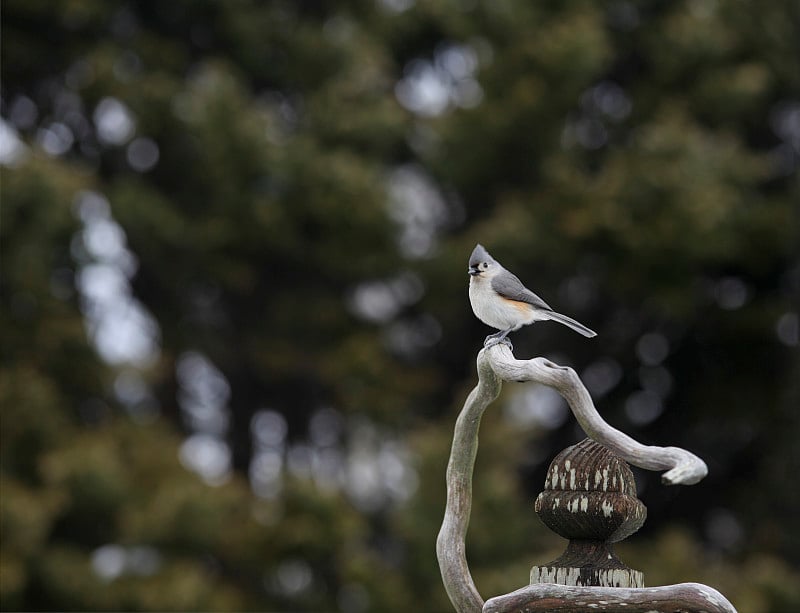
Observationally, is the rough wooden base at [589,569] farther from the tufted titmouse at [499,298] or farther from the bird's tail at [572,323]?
the tufted titmouse at [499,298]

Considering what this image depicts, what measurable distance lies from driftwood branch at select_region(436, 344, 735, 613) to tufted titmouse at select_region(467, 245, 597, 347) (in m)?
0.42

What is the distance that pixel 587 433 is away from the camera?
1633mm

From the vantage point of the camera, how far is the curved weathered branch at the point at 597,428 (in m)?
1.46

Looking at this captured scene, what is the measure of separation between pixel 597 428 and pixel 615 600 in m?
0.23

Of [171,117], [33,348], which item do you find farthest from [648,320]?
[33,348]

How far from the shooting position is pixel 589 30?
281 inches

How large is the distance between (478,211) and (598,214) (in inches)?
52.3

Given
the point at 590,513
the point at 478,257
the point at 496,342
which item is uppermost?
the point at 478,257

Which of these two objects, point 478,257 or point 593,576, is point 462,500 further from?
point 478,257

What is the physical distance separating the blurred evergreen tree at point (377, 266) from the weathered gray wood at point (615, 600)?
4.41 m

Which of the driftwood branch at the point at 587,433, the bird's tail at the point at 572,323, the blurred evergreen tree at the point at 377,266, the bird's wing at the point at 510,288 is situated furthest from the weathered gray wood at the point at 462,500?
the blurred evergreen tree at the point at 377,266

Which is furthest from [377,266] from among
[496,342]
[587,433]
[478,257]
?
[587,433]

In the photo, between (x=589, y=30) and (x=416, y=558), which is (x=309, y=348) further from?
(x=589, y=30)

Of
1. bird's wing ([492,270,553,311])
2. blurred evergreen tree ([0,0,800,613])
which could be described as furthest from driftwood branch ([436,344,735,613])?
blurred evergreen tree ([0,0,800,613])
